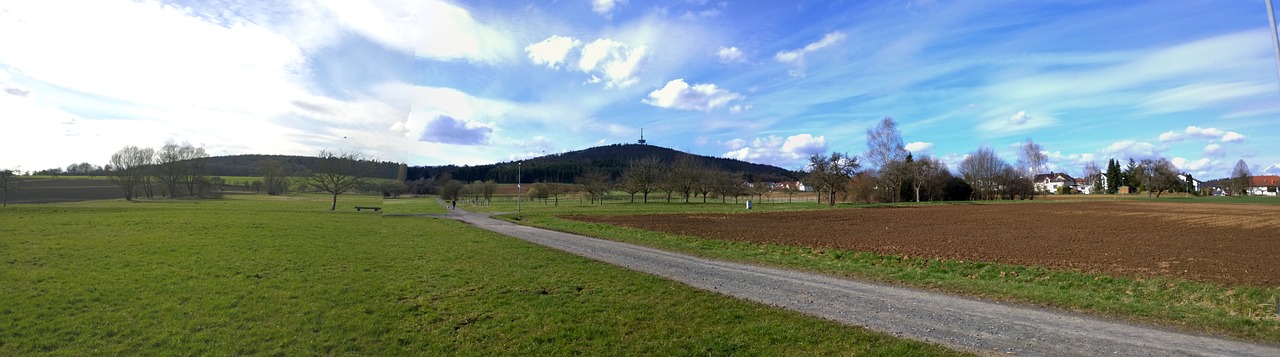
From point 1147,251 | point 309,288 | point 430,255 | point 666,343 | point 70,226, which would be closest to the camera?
point 666,343

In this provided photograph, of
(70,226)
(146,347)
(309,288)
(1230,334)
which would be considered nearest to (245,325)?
(146,347)

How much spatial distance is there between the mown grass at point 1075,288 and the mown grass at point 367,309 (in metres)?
4.93

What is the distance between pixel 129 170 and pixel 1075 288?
306 ft

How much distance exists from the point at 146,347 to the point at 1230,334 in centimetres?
1390

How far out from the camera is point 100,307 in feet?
25.7

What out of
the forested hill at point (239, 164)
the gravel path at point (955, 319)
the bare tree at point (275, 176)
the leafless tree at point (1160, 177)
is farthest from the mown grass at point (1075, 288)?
the leafless tree at point (1160, 177)

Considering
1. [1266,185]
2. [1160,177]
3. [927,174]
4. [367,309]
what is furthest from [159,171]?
[1266,185]

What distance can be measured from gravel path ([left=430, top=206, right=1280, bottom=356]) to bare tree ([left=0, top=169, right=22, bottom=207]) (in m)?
60.6

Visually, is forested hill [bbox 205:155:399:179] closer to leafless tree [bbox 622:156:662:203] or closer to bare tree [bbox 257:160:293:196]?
bare tree [bbox 257:160:293:196]

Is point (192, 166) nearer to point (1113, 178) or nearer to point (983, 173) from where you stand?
point (983, 173)

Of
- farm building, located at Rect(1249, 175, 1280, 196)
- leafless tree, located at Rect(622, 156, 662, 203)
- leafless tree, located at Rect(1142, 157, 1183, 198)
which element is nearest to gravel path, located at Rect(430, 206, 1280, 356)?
leafless tree, located at Rect(622, 156, 662, 203)

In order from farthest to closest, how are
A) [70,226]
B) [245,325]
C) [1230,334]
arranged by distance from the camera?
[70,226] → [1230,334] → [245,325]

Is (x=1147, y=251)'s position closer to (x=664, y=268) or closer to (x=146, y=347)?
(x=664, y=268)

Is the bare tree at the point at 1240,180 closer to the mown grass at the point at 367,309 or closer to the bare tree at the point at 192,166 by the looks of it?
the mown grass at the point at 367,309
